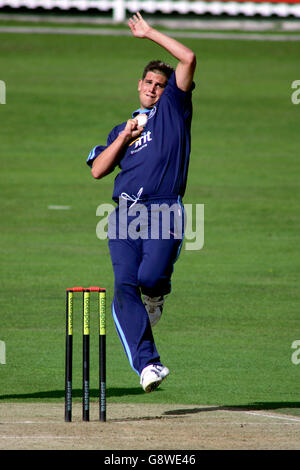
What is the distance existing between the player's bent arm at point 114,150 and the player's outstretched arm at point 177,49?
0.51 metres

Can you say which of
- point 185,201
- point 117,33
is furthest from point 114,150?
point 117,33

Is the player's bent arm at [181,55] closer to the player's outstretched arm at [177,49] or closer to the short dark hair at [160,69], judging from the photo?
the player's outstretched arm at [177,49]

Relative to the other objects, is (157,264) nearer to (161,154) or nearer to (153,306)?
(153,306)

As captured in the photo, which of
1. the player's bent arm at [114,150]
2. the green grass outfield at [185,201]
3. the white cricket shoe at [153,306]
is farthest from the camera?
the green grass outfield at [185,201]

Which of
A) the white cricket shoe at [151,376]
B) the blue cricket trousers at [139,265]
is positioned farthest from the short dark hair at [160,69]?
the white cricket shoe at [151,376]

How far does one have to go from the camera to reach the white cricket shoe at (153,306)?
841cm

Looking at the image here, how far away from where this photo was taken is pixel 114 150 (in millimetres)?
8172

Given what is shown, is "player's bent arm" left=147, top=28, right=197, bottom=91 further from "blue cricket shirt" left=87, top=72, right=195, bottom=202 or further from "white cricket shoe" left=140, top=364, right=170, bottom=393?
"white cricket shoe" left=140, top=364, right=170, bottom=393

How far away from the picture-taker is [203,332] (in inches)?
501

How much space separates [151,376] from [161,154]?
173 centimetres

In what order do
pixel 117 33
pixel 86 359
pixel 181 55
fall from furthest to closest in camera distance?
pixel 117 33 < pixel 181 55 < pixel 86 359

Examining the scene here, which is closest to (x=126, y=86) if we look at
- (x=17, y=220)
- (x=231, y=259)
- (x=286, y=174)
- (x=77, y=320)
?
(x=286, y=174)

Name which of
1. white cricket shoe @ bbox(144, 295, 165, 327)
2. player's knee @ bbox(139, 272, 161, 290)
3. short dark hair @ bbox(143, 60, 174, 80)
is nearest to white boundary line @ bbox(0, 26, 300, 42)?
short dark hair @ bbox(143, 60, 174, 80)

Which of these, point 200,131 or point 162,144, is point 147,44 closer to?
point 200,131
